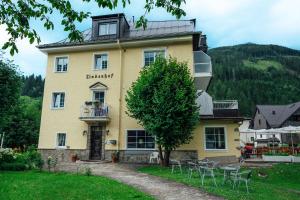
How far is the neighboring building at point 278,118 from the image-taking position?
174ft

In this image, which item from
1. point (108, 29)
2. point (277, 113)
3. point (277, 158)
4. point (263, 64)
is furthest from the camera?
point (263, 64)

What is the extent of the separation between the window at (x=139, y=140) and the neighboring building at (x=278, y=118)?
3430cm

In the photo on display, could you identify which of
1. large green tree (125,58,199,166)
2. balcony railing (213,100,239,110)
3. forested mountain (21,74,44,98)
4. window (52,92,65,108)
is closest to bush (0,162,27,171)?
large green tree (125,58,199,166)

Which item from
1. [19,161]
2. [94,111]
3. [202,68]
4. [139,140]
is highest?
[202,68]

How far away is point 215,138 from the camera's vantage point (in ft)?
67.7

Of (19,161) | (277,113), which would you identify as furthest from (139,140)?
(277,113)

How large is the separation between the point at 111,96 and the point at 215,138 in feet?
28.7

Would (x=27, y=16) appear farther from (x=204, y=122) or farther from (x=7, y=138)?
(x=7, y=138)

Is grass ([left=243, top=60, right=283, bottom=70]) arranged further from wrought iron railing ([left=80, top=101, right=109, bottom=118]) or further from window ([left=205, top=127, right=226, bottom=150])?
wrought iron railing ([left=80, top=101, right=109, bottom=118])

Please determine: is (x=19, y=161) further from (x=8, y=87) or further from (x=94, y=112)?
(x=94, y=112)

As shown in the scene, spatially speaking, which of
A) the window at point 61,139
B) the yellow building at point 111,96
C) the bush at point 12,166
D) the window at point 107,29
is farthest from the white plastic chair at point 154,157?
the window at point 107,29

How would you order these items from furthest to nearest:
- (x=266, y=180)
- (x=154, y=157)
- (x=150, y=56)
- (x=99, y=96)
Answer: (x=99, y=96), (x=150, y=56), (x=154, y=157), (x=266, y=180)

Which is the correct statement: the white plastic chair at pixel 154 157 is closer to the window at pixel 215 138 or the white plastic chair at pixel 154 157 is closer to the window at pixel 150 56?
the window at pixel 215 138

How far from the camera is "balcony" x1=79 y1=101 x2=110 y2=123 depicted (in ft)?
68.7
